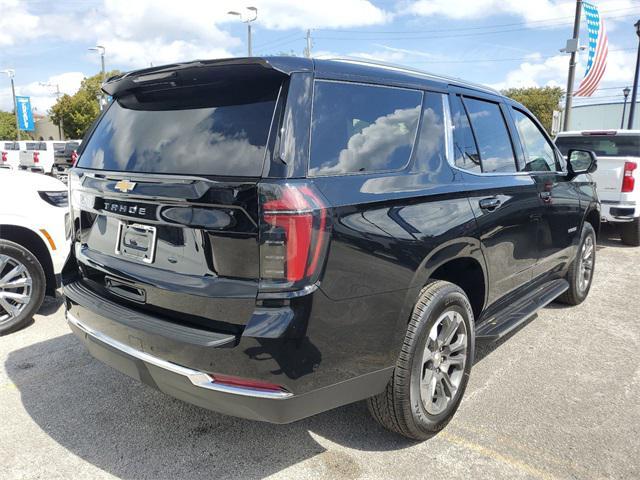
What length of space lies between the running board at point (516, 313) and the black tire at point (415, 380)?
59 centimetres

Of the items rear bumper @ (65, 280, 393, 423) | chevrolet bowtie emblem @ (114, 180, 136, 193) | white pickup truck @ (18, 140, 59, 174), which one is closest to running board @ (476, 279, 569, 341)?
rear bumper @ (65, 280, 393, 423)

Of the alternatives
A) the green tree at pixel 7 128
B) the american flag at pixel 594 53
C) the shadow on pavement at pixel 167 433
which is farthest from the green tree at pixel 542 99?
the green tree at pixel 7 128

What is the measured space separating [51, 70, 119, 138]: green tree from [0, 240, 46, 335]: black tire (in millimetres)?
43446

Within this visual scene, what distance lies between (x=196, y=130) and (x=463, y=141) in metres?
1.64

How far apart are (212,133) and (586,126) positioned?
210ft

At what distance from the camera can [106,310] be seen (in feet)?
8.59

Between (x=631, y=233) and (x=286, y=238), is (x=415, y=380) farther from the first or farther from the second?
(x=631, y=233)

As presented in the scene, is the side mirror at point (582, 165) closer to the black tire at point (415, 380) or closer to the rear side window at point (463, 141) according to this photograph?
the rear side window at point (463, 141)

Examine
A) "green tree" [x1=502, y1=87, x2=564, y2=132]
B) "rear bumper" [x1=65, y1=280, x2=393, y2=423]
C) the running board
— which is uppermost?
"green tree" [x1=502, y1=87, x2=564, y2=132]

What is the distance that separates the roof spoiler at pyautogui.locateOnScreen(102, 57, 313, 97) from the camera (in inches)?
88.7

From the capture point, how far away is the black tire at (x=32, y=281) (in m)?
4.33

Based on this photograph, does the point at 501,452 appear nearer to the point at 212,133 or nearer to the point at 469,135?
the point at 469,135

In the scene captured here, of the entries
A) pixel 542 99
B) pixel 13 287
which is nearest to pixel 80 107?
pixel 542 99

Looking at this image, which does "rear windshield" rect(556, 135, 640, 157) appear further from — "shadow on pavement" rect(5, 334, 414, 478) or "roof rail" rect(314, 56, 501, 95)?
"shadow on pavement" rect(5, 334, 414, 478)
